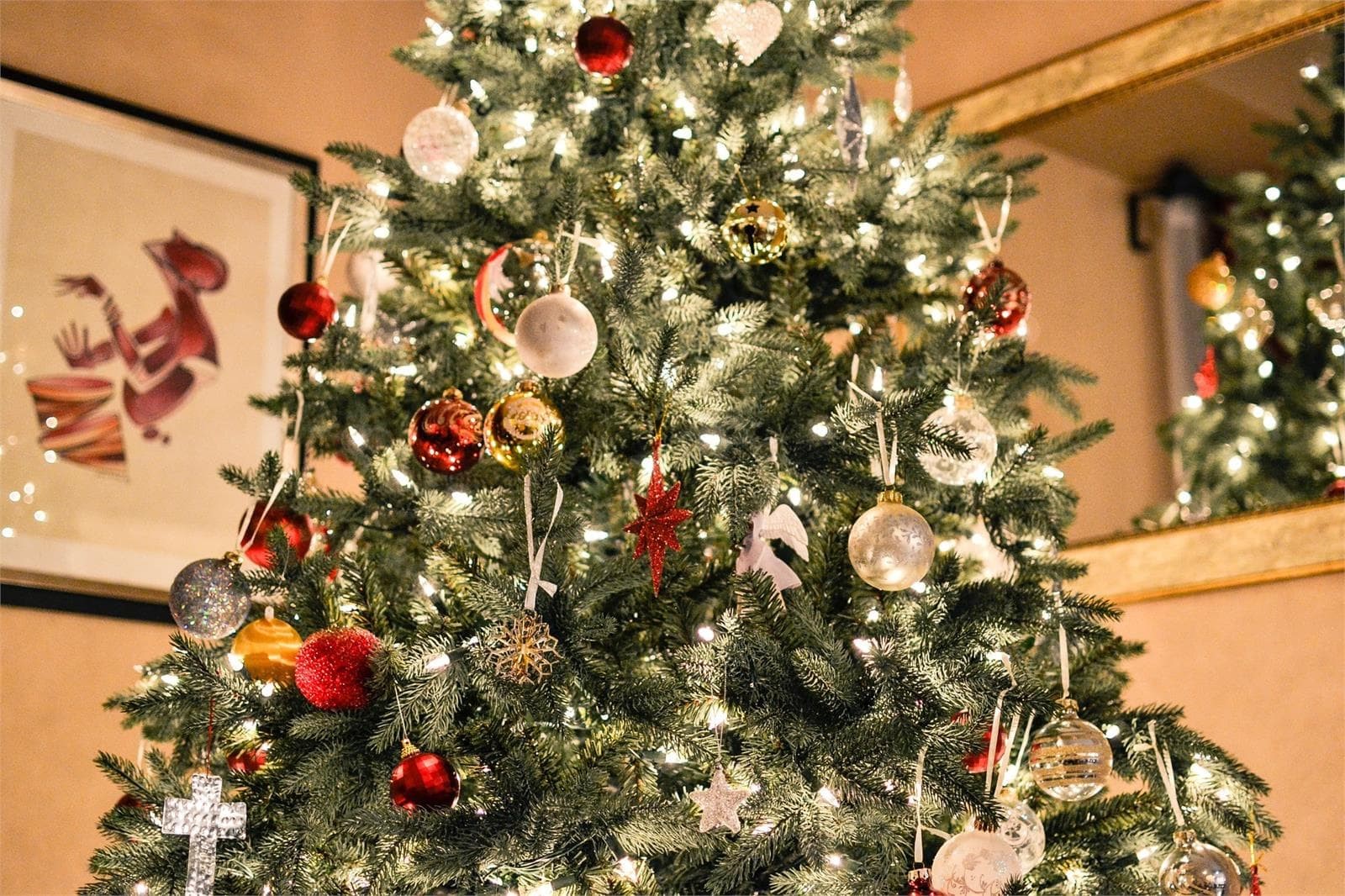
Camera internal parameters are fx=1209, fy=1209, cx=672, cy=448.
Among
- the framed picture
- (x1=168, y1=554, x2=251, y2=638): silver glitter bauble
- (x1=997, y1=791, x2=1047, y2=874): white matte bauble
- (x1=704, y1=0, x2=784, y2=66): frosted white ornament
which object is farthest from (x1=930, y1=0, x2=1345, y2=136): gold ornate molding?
(x1=168, y1=554, x2=251, y2=638): silver glitter bauble

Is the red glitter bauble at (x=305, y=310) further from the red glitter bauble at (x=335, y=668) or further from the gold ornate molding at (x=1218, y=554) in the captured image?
the gold ornate molding at (x=1218, y=554)

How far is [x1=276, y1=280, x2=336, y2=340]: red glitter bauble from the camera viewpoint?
1.40m

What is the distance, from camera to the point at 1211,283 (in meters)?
2.14

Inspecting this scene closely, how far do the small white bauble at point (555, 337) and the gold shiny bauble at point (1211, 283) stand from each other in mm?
1456

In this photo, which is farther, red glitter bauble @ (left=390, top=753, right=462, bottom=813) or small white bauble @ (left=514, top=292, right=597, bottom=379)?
small white bauble @ (left=514, top=292, right=597, bottom=379)

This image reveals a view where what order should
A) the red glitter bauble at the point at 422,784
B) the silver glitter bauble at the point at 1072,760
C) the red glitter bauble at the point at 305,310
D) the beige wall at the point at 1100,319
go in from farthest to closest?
1. the beige wall at the point at 1100,319
2. the red glitter bauble at the point at 305,310
3. the silver glitter bauble at the point at 1072,760
4. the red glitter bauble at the point at 422,784

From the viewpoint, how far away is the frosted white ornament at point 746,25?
1.38 metres

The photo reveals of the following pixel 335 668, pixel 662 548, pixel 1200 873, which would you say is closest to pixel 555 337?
pixel 662 548

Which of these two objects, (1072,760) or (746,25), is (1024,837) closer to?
(1072,760)

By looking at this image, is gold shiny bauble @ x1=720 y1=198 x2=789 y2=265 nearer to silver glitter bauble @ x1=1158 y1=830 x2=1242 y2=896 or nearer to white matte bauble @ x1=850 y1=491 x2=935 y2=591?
white matte bauble @ x1=850 y1=491 x2=935 y2=591

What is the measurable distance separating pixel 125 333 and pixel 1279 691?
81.9 inches

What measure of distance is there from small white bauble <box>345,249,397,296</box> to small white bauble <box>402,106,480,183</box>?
22cm

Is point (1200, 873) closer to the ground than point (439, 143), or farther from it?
closer to the ground

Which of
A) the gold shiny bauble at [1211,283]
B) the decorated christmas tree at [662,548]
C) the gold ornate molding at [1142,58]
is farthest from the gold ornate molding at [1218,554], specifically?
the gold ornate molding at [1142,58]
